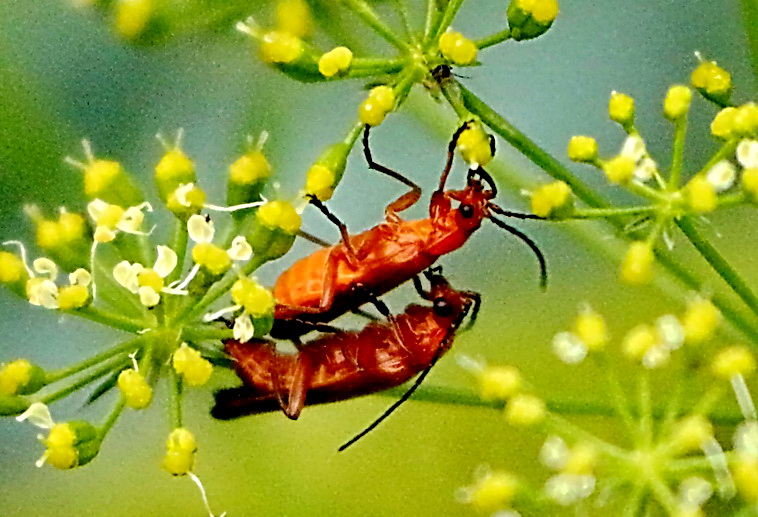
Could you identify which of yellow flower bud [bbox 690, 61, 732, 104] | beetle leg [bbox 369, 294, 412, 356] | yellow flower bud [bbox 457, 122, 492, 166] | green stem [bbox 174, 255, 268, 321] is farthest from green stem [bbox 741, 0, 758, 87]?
green stem [bbox 174, 255, 268, 321]

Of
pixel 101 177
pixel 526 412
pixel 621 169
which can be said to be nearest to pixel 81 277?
pixel 101 177

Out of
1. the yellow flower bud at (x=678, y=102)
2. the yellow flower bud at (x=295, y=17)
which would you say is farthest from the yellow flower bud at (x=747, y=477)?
the yellow flower bud at (x=295, y=17)

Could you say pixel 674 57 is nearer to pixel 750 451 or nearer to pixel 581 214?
pixel 581 214

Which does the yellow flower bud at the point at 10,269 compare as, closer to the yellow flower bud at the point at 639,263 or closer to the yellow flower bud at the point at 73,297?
the yellow flower bud at the point at 73,297

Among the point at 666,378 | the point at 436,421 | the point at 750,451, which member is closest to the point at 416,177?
the point at 436,421

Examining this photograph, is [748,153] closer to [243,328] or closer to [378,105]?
[378,105]

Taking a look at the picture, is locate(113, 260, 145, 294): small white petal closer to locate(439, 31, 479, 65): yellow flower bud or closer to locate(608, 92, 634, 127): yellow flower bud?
locate(439, 31, 479, 65): yellow flower bud
